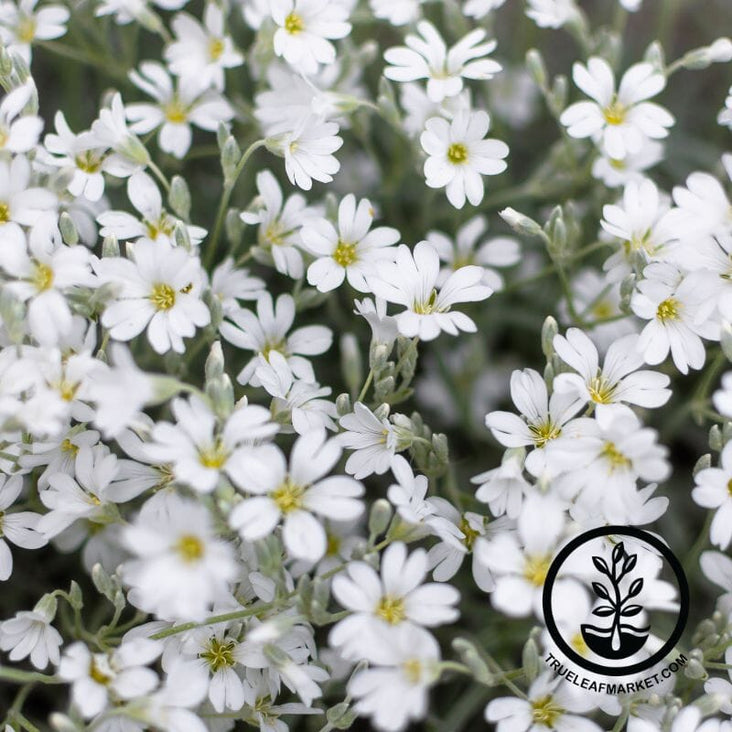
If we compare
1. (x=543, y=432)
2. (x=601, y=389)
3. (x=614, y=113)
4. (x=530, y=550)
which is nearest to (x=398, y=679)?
(x=530, y=550)

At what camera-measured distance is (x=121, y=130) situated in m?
1.51

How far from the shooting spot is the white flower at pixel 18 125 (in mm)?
1354

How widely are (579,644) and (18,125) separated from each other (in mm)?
1060

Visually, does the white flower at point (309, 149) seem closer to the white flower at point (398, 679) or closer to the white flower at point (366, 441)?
the white flower at point (366, 441)

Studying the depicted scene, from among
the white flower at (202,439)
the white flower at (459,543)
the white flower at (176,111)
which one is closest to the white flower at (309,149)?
the white flower at (176,111)

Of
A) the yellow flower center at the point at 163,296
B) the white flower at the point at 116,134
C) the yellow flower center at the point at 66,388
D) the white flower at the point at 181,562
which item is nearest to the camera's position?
the white flower at the point at 181,562

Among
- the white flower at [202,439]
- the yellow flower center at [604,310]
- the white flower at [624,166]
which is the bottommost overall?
the yellow flower center at [604,310]

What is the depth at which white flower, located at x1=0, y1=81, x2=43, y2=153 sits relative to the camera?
135 cm

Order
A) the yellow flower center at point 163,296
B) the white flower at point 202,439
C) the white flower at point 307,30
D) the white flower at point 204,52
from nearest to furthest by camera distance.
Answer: the white flower at point 202,439
the yellow flower center at point 163,296
the white flower at point 307,30
the white flower at point 204,52

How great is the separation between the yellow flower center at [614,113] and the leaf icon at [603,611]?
794mm

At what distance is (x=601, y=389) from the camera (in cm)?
144

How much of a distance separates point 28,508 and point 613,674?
924 millimetres

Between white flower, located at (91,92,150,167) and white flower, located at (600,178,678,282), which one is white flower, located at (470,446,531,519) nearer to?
white flower, located at (600,178,678,282)

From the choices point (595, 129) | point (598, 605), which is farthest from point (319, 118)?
point (598, 605)
